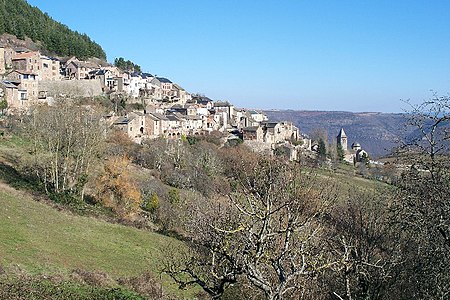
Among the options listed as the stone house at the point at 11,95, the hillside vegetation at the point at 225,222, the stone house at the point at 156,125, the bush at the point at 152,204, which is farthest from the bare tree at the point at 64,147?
the stone house at the point at 156,125

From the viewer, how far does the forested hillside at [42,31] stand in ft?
267

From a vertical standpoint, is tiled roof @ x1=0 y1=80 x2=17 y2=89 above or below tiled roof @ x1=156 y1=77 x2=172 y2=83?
below

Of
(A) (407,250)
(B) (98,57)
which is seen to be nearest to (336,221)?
(A) (407,250)

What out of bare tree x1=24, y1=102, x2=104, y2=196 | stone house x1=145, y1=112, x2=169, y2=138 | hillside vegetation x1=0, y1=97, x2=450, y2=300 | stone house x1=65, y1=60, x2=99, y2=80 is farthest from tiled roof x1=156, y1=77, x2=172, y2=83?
bare tree x1=24, y1=102, x2=104, y2=196

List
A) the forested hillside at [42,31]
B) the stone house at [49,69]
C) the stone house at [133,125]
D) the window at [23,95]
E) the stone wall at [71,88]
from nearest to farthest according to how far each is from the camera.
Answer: the window at [23,95], the stone house at [133,125], the stone wall at [71,88], the stone house at [49,69], the forested hillside at [42,31]

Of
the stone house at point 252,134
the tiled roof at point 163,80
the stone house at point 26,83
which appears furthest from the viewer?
the tiled roof at point 163,80

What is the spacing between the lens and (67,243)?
59.6 feet

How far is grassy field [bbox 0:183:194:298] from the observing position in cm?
1495

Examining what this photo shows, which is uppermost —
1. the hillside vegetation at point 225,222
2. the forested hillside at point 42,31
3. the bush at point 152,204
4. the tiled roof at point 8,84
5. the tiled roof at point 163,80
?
the forested hillside at point 42,31

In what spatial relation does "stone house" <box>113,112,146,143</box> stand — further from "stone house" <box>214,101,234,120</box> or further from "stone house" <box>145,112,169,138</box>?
"stone house" <box>214,101,234,120</box>

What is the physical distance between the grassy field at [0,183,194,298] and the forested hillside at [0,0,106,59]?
6790 centimetres

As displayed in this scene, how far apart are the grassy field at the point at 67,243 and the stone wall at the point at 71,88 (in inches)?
1337

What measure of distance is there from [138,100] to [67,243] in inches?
2080

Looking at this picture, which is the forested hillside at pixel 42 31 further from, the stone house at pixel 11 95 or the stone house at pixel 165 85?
the stone house at pixel 11 95
